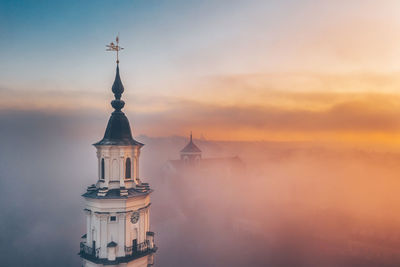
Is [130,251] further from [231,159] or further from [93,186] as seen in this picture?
[231,159]

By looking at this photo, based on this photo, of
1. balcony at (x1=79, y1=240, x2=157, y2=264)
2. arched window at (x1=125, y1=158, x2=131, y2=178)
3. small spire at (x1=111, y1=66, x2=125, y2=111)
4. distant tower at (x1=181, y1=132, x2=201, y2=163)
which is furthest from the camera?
distant tower at (x1=181, y1=132, x2=201, y2=163)

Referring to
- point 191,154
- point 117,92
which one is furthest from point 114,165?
point 191,154

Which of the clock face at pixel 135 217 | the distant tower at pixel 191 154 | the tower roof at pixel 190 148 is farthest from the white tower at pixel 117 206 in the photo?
the tower roof at pixel 190 148

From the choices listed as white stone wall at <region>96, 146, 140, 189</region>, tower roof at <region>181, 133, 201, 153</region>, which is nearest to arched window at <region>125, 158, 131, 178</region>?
white stone wall at <region>96, 146, 140, 189</region>

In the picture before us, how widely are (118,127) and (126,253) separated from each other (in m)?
8.08

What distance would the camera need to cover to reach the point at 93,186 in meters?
19.5

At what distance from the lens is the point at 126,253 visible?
18.1m

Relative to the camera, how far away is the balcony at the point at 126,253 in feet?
58.1

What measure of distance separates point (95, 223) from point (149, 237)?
3807 mm

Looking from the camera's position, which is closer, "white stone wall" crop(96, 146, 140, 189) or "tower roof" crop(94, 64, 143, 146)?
"white stone wall" crop(96, 146, 140, 189)

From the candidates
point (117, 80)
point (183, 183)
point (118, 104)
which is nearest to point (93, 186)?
point (118, 104)

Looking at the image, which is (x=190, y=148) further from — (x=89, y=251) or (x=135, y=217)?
(x=89, y=251)

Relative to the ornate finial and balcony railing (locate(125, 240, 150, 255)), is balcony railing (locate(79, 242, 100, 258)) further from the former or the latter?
the ornate finial

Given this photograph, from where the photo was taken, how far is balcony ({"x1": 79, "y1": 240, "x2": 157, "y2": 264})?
17719 millimetres
